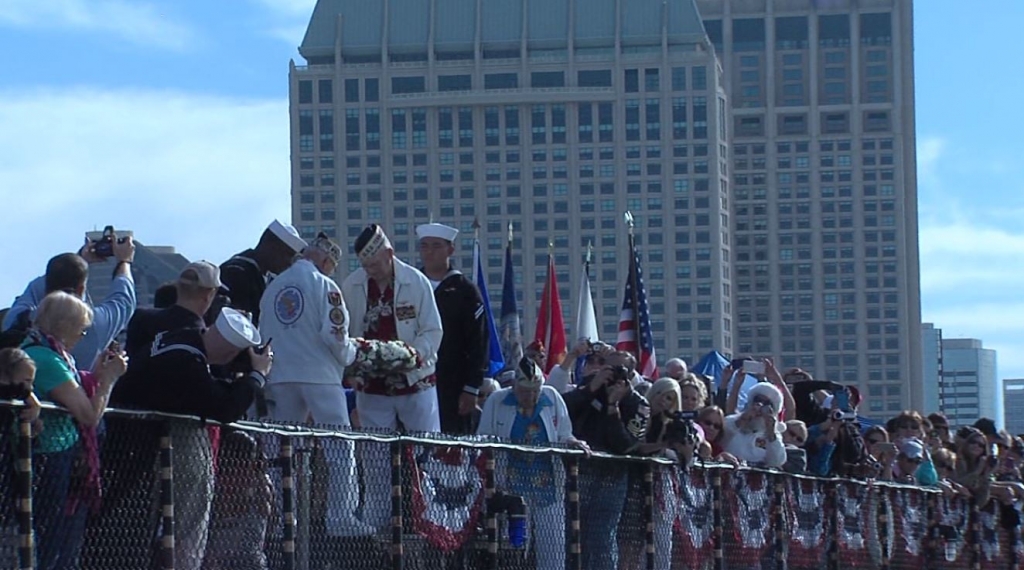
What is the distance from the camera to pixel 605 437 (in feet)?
36.9

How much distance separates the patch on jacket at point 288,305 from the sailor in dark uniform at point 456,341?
1.52m

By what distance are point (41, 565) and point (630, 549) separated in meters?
4.47

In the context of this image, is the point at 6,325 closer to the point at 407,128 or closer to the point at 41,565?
the point at 41,565

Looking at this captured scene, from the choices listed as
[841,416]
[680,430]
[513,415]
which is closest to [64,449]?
[513,415]

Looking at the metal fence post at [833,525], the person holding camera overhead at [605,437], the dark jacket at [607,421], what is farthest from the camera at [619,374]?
the metal fence post at [833,525]

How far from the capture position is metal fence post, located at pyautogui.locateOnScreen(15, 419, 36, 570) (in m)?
6.87

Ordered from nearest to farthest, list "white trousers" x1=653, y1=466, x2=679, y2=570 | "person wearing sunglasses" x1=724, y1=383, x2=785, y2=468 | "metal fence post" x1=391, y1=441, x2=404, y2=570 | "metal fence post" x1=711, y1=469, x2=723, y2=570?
"metal fence post" x1=391, y1=441, x2=404, y2=570 < "white trousers" x1=653, y1=466, x2=679, y2=570 < "metal fence post" x1=711, y1=469, x2=723, y2=570 < "person wearing sunglasses" x1=724, y1=383, x2=785, y2=468

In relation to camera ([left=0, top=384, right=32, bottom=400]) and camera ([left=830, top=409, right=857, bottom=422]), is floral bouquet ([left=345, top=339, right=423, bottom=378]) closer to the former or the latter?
camera ([left=0, top=384, right=32, bottom=400])

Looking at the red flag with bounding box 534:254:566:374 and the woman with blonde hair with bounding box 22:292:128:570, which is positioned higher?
the red flag with bounding box 534:254:566:374

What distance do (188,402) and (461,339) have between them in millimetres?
3777

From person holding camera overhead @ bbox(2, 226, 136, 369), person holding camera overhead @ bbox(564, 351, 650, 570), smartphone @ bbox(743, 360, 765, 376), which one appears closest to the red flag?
smartphone @ bbox(743, 360, 765, 376)

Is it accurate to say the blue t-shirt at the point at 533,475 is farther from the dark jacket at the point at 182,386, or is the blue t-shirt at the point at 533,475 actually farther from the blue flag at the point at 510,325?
the blue flag at the point at 510,325

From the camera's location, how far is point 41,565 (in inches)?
276

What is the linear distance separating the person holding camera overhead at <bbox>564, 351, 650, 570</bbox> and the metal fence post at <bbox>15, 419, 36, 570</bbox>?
13.0ft
